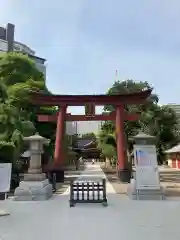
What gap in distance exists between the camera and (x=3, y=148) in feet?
43.6

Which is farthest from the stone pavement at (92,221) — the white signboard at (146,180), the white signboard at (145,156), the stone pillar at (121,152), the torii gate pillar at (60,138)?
the torii gate pillar at (60,138)

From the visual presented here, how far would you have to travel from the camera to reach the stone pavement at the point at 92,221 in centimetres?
576

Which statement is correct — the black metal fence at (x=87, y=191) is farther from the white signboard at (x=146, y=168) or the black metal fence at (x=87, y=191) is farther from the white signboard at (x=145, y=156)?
the white signboard at (x=145, y=156)

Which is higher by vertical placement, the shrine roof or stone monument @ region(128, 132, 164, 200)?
the shrine roof

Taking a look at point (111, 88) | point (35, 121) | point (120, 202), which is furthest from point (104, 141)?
point (120, 202)

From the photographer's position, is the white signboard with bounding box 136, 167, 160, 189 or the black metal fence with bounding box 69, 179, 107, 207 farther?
the white signboard with bounding box 136, 167, 160, 189

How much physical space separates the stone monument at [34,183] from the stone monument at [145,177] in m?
3.57

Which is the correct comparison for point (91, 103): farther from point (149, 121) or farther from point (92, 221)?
point (149, 121)

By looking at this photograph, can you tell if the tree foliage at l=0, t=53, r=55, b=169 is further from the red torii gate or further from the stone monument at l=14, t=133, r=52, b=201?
the stone monument at l=14, t=133, r=52, b=201

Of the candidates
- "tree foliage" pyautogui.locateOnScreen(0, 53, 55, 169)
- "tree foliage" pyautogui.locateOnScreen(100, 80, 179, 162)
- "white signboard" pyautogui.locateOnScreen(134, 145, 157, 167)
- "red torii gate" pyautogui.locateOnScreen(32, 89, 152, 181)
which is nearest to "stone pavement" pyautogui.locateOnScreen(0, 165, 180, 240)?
"white signboard" pyautogui.locateOnScreen(134, 145, 157, 167)

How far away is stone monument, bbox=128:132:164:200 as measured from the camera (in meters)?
10.9

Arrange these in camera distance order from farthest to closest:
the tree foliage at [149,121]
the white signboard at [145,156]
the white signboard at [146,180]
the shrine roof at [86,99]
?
the tree foliage at [149,121] < the shrine roof at [86,99] < the white signboard at [145,156] < the white signboard at [146,180]

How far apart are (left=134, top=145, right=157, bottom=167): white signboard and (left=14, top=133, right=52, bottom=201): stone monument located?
12.8 feet

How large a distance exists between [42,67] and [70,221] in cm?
6144
